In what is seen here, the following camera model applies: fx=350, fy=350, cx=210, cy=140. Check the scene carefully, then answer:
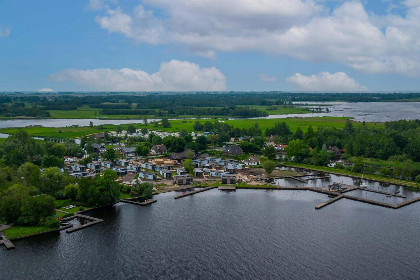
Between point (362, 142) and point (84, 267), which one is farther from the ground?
point (362, 142)

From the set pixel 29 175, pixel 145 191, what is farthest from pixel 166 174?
pixel 29 175

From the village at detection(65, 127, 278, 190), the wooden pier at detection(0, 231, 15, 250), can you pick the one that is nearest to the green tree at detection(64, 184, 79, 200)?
the village at detection(65, 127, 278, 190)

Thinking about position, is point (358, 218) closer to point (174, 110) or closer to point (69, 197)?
point (69, 197)

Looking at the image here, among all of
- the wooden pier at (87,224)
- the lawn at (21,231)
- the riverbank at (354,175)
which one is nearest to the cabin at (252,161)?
the riverbank at (354,175)

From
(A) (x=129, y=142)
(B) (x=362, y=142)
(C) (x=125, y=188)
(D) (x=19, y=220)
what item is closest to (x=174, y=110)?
(A) (x=129, y=142)

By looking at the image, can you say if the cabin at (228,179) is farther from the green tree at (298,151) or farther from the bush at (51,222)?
the bush at (51,222)

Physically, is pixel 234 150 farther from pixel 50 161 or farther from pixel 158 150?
pixel 50 161

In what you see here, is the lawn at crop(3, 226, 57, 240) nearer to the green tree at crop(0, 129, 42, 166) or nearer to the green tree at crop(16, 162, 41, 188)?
the green tree at crop(16, 162, 41, 188)
